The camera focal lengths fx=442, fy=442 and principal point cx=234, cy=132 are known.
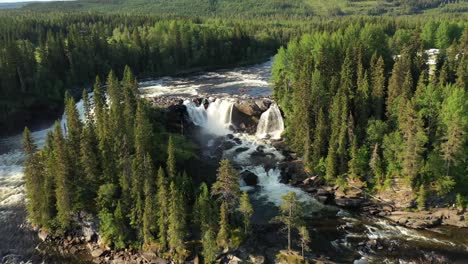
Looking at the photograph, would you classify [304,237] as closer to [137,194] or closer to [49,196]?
[137,194]

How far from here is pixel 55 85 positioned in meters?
137


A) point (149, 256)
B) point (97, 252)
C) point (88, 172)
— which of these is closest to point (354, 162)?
point (149, 256)

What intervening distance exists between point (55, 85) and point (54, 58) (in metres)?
13.0

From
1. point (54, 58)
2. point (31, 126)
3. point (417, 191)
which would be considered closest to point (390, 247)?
point (417, 191)

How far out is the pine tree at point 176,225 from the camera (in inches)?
2281

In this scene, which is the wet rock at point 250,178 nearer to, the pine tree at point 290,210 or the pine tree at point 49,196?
the pine tree at point 290,210

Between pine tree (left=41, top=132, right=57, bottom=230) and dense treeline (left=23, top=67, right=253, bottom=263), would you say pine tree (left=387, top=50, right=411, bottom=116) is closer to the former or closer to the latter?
dense treeline (left=23, top=67, right=253, bottom=263)

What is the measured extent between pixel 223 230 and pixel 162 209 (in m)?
8.70

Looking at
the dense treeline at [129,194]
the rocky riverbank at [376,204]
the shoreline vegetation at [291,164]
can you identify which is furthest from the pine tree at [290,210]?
the rocky riverbank at [376,204]

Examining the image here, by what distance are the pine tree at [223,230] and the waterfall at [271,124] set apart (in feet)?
152

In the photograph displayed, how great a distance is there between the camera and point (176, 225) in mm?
57906

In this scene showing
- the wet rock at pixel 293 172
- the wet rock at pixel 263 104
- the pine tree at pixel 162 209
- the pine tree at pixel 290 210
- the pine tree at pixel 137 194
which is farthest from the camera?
the wet rock at pixel 263 104

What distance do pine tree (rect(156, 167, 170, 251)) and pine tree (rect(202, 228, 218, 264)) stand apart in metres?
5.82

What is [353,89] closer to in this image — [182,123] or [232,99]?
[232,99]
